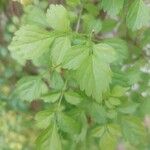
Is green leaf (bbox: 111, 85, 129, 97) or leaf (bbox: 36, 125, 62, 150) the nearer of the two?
leaf (bbox: 36, 125, 62, 150)

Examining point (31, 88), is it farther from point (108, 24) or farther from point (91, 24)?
point (108, 24)

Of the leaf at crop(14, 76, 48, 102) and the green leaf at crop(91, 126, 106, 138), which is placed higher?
the leaf at crop(14, 76, 48, 102)

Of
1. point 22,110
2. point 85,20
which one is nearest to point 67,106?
point 85,20

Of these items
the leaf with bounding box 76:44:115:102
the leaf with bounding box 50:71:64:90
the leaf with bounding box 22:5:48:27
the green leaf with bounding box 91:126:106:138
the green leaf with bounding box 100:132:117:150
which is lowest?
the green leaf with bounding box 100:132:117:150

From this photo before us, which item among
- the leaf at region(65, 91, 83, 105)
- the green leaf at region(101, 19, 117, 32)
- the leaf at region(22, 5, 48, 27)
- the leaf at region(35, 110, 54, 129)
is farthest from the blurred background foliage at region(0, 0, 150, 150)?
the leaf at region(35, 110, 54, 129)

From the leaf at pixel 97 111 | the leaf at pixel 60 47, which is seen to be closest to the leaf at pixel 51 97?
the leaf at pixel 97 111

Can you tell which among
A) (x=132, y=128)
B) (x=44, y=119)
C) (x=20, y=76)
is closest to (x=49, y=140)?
(x=44, y=119)

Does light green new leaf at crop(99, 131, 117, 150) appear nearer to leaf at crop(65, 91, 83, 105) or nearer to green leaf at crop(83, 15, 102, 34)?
leaf at crop(65, 91, 83, 105)
